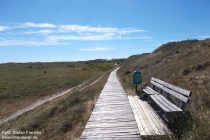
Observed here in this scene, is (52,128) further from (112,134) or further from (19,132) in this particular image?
(112,134)

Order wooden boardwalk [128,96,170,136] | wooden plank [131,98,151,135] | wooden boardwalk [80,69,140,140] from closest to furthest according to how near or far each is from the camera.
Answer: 1. wooden boardwalk [128,96,170,136]
2. wooden plank [131,98,151,135]
3. wooden boardwalk [80,69,140,140]

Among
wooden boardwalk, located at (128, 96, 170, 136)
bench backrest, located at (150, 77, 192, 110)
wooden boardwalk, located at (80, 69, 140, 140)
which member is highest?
bench backrest, located at (150, 77, 192, 110)

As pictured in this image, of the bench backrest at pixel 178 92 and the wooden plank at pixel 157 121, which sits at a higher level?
the bench backrest at pixel 178 92

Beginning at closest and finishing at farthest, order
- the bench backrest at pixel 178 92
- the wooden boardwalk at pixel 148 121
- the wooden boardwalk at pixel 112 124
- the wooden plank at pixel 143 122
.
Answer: the wooden boardwalk at pixel 148 121, the wooden plank at pixel 143 122, the wooden boardwalk at pixel 112 124, the bench backrest at pixel 178 92

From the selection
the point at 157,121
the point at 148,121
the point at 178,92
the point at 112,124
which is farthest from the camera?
the point at 178,92

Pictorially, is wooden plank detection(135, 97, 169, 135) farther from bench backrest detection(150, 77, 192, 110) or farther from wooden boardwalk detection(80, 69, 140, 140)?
bench backrest detection(150, 77, 192, 110)

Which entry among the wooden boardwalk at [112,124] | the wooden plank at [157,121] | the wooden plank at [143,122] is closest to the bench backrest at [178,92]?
the wooden plank at [157,121]

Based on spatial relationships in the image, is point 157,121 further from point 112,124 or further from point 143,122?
point 112,124

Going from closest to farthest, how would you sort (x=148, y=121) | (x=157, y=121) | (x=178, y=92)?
(x=157, y=121), (x=148, y=121), (x=178, y=92)

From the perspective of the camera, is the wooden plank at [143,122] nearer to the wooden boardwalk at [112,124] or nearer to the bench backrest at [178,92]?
the wooden boardwalk at [112,124]

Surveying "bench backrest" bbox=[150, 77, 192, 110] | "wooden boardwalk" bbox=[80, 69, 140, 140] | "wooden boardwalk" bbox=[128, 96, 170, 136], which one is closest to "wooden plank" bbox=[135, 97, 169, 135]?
"wooden boardwalk" bbox=[128, 96, 170, 136]

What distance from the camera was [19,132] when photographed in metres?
11.4

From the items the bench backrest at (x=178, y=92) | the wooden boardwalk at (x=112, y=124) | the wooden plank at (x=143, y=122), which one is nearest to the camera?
the wooden plank at (x=143, y=122)

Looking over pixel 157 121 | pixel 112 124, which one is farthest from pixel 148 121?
pixel 112 124
